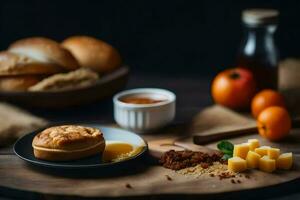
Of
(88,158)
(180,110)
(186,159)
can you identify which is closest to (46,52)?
(180,110)

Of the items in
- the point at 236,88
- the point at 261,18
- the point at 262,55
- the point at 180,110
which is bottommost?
the point at 180,110

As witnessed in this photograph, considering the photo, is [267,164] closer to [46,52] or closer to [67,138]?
[67,138]

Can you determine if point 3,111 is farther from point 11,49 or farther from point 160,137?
point 160,137

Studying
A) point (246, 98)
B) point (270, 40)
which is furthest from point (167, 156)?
point (270, 40)

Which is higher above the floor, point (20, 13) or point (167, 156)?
point (20, 13)

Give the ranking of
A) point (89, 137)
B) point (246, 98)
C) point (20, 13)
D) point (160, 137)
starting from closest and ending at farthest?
1. point (89, 137)
2. point (160, 137)
3. point (246, 98)
4. point (20, 13)

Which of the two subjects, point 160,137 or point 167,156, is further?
point 160,137
